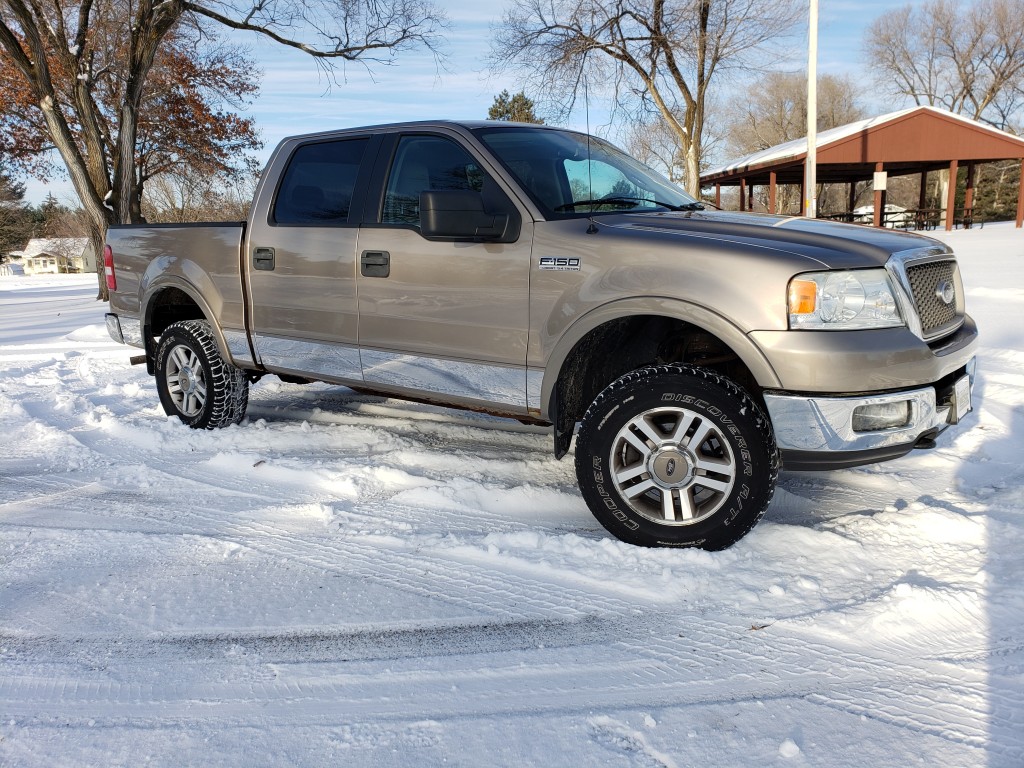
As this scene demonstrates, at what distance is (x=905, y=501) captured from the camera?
153 inches

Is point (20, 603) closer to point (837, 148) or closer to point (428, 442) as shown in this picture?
point (428, 442)

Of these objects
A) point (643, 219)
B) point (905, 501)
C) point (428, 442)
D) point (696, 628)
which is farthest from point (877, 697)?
point (428, 442)

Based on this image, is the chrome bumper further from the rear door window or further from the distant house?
the distant house

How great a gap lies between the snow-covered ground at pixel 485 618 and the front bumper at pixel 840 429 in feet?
1.46

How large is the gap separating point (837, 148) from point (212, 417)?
26886mm

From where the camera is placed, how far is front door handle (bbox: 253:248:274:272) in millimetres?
4934

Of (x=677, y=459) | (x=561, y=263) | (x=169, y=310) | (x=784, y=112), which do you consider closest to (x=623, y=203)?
(x=561, y=263)

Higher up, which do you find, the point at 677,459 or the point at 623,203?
the point at 623,203

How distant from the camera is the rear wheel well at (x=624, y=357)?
12.3 feet

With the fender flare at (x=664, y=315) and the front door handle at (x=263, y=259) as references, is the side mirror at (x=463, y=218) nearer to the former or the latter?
the fender flare at (x=664, y=315)

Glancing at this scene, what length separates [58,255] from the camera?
245 feet

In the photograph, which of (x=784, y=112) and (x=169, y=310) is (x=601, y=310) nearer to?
(x=169, y=310)

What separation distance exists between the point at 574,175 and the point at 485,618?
234 cm

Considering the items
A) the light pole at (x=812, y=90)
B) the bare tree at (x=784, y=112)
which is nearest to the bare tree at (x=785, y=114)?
the bare tree at (x=784, y=112)
